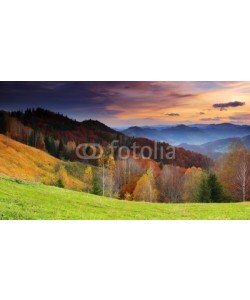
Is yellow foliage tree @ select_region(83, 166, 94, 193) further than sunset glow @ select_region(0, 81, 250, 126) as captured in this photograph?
Yes

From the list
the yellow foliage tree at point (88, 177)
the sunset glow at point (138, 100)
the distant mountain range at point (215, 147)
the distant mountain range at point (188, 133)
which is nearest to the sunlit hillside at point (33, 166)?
the yellow foliage tree at point (88, 177)

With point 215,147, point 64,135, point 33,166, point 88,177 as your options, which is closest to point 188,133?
point 215,147

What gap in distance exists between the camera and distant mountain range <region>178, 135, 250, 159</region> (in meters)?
14.3

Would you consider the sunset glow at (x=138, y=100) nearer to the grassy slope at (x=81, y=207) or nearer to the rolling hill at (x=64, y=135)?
the rolling hill at (x=64, y=135)

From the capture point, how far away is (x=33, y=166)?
46.8 feet

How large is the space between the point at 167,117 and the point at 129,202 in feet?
6.39

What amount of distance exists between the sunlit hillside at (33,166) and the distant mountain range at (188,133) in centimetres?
150

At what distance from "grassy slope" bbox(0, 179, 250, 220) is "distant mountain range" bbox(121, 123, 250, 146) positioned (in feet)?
4.52

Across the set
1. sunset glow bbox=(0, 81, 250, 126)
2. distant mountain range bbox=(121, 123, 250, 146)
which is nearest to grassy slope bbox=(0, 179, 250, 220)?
distant mountain range bbox=(121, 123, 250, 146)

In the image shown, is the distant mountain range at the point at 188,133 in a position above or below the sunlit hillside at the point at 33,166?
above

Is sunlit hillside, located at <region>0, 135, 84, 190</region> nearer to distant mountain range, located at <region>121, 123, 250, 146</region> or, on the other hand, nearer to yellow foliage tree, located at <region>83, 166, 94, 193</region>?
yellow foliage tree, located at <region>83, 166, 94, 193</region>

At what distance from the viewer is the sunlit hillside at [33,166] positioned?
1415 centimetres

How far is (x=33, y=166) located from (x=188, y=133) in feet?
10.9

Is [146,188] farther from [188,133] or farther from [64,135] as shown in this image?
[64,135]
